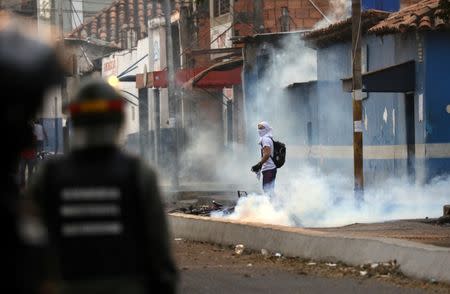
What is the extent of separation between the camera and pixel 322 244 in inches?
490

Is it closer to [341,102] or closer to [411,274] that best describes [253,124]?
[341,102]

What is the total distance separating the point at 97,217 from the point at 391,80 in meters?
19.0

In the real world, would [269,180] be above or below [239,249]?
above

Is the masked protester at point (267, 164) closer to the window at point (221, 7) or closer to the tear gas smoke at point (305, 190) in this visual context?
the tear gas smoke at point (305, 190)

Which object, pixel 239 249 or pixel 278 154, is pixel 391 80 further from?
pixel 239 249

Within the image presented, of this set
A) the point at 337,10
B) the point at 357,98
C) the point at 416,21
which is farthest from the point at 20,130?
the point at 337,10

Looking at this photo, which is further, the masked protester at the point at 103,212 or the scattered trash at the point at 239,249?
the scattered trash at the point at 239,249

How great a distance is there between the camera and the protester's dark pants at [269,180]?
1745cm

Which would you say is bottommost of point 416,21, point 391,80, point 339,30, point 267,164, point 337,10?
point 267,164

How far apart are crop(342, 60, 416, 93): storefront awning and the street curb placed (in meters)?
7.30

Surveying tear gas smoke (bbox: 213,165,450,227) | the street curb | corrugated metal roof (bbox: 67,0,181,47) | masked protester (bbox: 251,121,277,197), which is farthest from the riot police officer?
corrugated metal roof (bbox: 67,0,181,47)

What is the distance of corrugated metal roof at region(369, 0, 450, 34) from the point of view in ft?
72.7

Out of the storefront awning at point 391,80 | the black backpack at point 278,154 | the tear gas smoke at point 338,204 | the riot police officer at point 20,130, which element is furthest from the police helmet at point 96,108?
the storefront awning at point 391,80

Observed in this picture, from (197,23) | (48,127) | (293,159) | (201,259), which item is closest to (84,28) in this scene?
(48,127)
